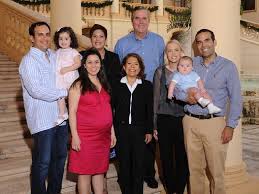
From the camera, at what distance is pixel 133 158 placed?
13.7 ft

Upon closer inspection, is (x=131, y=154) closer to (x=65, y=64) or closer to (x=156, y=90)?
(x=156, y=90)

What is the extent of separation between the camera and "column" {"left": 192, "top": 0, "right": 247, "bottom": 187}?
4711mm

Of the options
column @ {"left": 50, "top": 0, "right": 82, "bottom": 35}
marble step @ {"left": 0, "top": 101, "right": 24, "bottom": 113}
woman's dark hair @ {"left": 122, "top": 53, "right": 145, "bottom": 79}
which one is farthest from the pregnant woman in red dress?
column @ {"left": 50, "top": 0, "right": 82, "bottom": 35}

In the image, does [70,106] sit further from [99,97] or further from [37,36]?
[37,36]

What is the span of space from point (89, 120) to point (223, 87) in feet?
4.22

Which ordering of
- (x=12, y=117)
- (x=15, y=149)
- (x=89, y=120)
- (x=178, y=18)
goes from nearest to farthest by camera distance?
1. (x=89, y=120)
2. (x=15, y=149)
3. (x=12, y=117)
4. (x=178, y=18)

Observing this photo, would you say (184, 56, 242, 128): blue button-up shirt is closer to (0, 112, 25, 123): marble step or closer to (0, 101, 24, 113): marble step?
(0, 112, 25, 123): marble step

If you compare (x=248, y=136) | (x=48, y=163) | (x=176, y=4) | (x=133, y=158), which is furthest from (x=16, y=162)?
(x=176, y=4)

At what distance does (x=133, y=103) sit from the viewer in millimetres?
4102

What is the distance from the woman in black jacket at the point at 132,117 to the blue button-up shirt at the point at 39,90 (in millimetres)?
609

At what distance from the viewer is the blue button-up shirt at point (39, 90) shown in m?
3.68

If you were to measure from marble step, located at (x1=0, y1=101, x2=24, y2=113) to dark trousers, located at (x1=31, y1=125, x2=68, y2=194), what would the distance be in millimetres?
2664

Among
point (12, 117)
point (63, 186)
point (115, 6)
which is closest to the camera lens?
point (63, 186)

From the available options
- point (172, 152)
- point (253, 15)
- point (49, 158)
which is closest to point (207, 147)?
point (172, 152)
